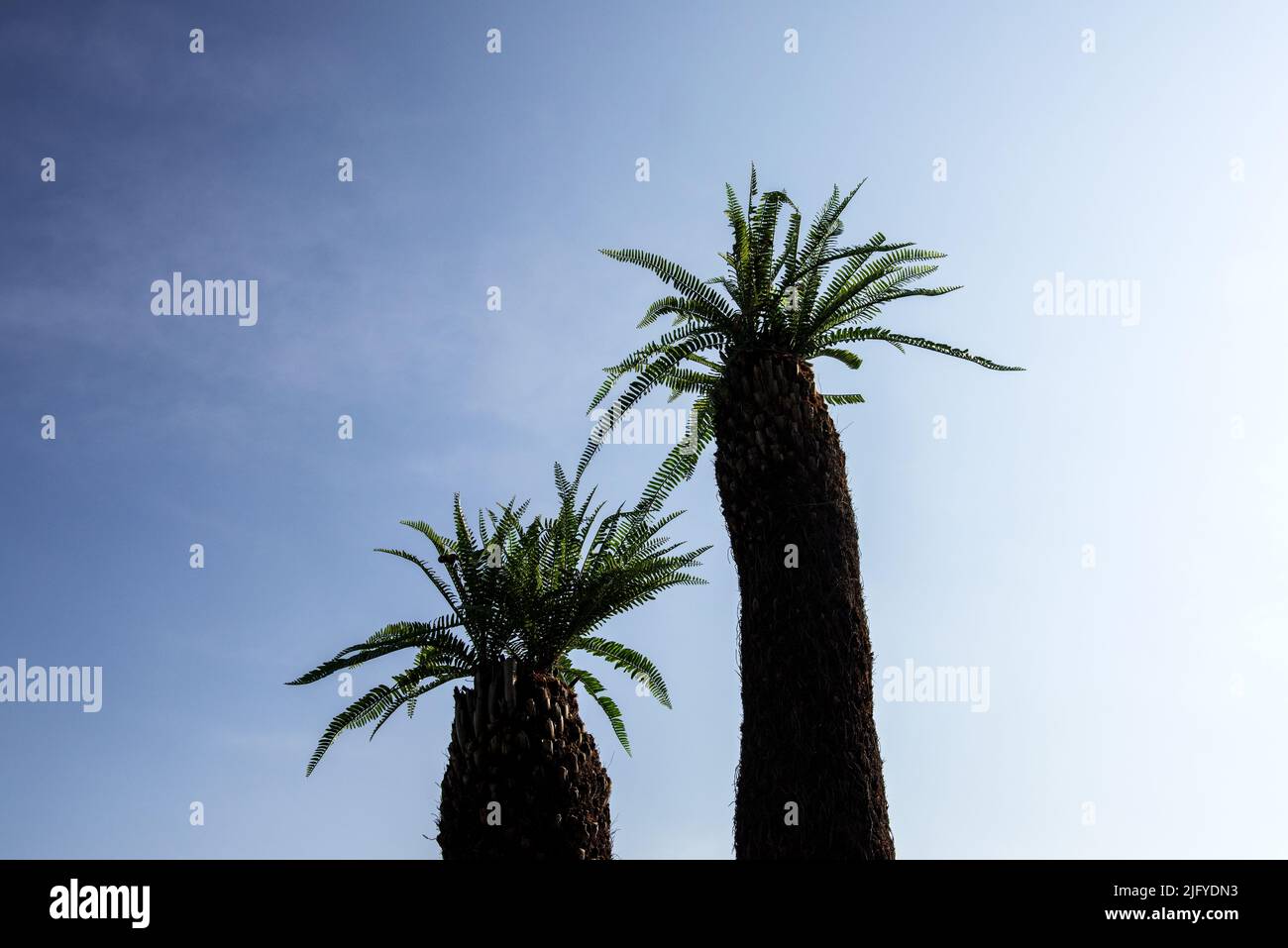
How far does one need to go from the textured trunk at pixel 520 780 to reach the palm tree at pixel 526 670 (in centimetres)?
2

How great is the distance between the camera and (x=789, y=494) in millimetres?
12789

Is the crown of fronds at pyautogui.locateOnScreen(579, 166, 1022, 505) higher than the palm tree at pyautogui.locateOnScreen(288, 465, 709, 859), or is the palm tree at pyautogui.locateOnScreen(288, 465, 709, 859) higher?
the crown of fronds at pyautogui.locateOnScreen(579, 166, 1022, 505)

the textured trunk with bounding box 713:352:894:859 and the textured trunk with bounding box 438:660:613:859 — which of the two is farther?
the textured trunk with bounding box 438:660:613:859

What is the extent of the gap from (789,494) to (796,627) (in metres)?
1.53

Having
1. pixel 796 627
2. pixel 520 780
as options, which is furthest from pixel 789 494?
pixel 520 780

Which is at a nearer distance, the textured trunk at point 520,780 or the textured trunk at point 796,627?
the textured trunk at point 796,627

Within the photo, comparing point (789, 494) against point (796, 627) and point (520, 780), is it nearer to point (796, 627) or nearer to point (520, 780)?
point (796, 627)

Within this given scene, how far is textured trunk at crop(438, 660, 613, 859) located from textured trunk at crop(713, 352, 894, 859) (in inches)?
85.3

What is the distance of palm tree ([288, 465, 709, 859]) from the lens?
1304cm

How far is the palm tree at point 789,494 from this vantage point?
457 inches

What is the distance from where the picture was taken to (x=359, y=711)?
14430 mm
